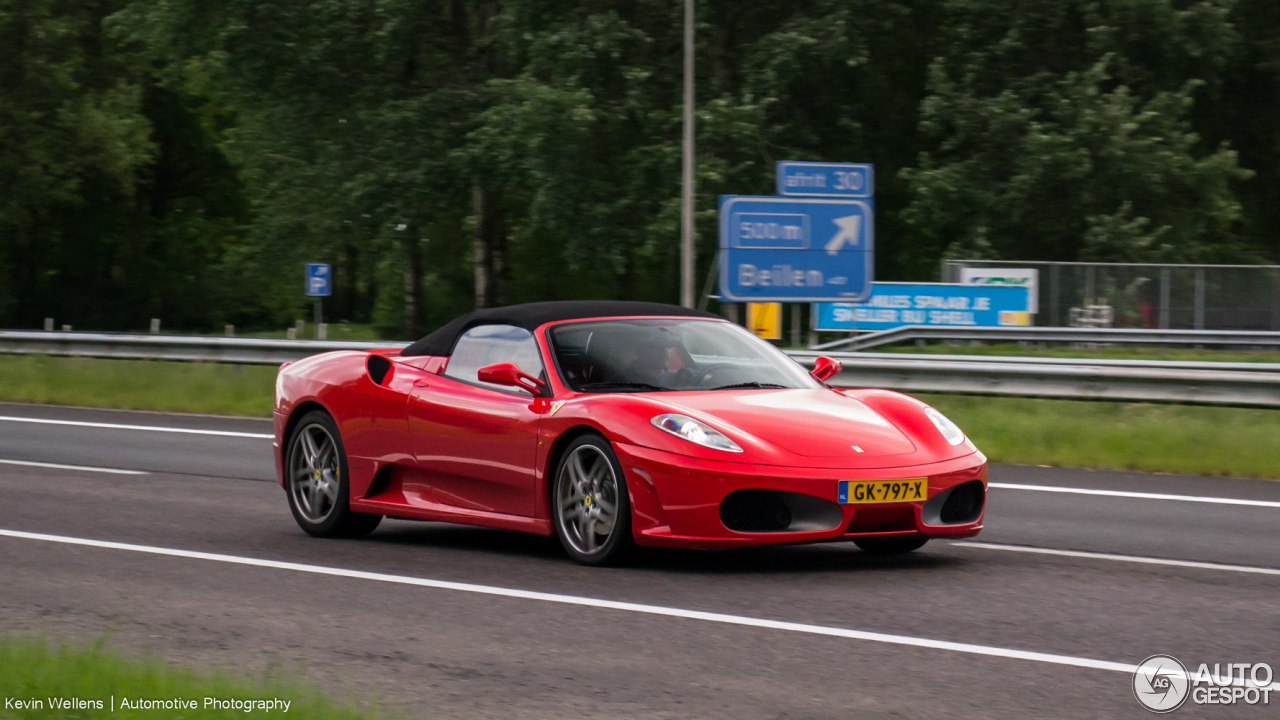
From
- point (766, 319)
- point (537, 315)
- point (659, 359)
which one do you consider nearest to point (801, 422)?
point (659, 359)

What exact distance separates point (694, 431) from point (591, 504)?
64cm

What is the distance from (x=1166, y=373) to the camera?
557 inches

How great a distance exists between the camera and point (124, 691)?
→ 4723 mm

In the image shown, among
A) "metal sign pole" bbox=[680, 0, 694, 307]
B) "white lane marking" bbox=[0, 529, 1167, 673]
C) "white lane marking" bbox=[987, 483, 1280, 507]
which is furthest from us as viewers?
"metal sign pole" bbox=[680, 0, 694, 307]

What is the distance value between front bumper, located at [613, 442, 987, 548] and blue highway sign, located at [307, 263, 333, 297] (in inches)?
1213

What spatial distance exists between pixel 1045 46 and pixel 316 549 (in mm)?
29454

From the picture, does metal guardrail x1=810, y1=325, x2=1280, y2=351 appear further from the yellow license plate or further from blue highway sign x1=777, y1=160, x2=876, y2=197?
the yellow license plate

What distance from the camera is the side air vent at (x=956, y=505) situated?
7762 mm

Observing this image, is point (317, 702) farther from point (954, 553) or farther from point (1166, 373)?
point (1166, 373)

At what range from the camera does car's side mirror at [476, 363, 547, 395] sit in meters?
8.14

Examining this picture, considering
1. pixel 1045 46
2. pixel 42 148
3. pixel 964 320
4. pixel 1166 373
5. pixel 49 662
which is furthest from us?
pixel 42 148

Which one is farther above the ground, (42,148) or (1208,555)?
(42,148)

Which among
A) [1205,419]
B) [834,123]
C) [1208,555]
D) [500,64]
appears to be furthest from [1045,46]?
[1208,555]

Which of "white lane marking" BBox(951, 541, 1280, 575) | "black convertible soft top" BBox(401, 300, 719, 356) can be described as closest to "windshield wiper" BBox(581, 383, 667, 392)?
"black convertible soft top" BBox(401, 300, 719, 356)
